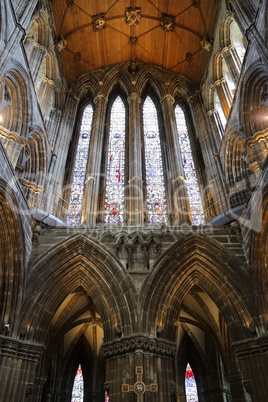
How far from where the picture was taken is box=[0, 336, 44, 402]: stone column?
775cm

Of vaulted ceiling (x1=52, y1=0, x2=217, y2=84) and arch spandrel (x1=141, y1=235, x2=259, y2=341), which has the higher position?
vaulted ceiling (x1=52, y1=0, x2=217, y2=84)

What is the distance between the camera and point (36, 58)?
1271 centimetres

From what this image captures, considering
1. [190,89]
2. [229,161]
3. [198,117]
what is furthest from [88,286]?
[190,89]

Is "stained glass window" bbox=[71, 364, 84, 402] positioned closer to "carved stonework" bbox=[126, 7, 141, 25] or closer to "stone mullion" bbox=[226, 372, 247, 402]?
"stone mullion" bbox=[226, 372, 247, 402]

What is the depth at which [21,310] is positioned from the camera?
28.9 ft

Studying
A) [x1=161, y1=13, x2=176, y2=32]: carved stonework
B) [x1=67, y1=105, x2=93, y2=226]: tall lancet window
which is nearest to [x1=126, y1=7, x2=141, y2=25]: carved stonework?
[x1=161, y1=13, x2=176, y2=32]: carved stonework

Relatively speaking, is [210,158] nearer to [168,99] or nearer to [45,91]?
[168,99]

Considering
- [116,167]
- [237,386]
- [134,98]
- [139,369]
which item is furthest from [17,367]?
[134,98]

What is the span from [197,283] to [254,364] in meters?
2.63

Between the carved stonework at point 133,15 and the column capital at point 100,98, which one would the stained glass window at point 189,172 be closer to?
the column capital at point 100,98

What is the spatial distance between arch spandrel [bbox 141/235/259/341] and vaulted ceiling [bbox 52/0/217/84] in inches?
402

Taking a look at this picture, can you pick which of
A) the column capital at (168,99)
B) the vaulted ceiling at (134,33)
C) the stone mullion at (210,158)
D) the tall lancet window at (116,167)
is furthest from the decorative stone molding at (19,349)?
the vaulted ceiling at (134,33)

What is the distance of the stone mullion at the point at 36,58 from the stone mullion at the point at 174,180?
5.83 m

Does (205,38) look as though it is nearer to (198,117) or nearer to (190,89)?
(190,89)
